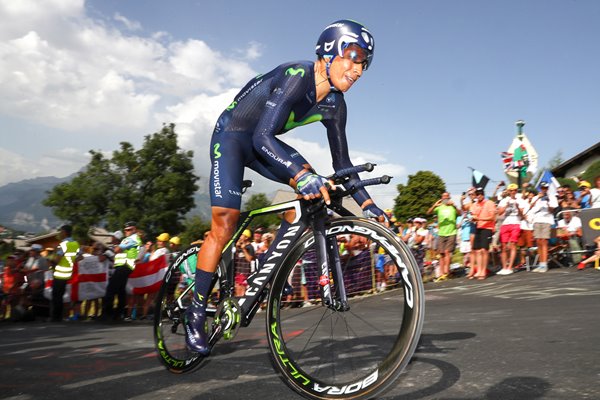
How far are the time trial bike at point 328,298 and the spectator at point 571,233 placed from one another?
31.3 ft

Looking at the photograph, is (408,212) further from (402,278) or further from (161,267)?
(402,278)

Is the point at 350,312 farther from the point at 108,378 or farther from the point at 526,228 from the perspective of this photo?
the point at 526,228

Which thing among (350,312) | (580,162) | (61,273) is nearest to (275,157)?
(350,312)

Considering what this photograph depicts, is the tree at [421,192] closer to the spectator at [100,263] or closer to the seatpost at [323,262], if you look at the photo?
the spectator at [100,263]

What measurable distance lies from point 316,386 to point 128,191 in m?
59.1

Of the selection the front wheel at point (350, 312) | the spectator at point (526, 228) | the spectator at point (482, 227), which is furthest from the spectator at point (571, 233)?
the front wheel at point (350, 312)

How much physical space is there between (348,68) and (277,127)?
607 mm

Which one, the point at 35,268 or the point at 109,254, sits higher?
the point at 109,254

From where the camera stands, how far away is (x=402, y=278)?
8.11 feet

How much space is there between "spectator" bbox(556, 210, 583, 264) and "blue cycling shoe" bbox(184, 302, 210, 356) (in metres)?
10.5

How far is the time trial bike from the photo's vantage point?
8.04 ft

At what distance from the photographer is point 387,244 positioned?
2543 millimetres

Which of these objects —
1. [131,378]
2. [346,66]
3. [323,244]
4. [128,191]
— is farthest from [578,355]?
[128,191]

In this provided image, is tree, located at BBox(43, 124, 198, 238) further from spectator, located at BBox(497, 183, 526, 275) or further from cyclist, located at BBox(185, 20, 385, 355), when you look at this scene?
cyclist, located at BBox(185, 20, 385, 355)
